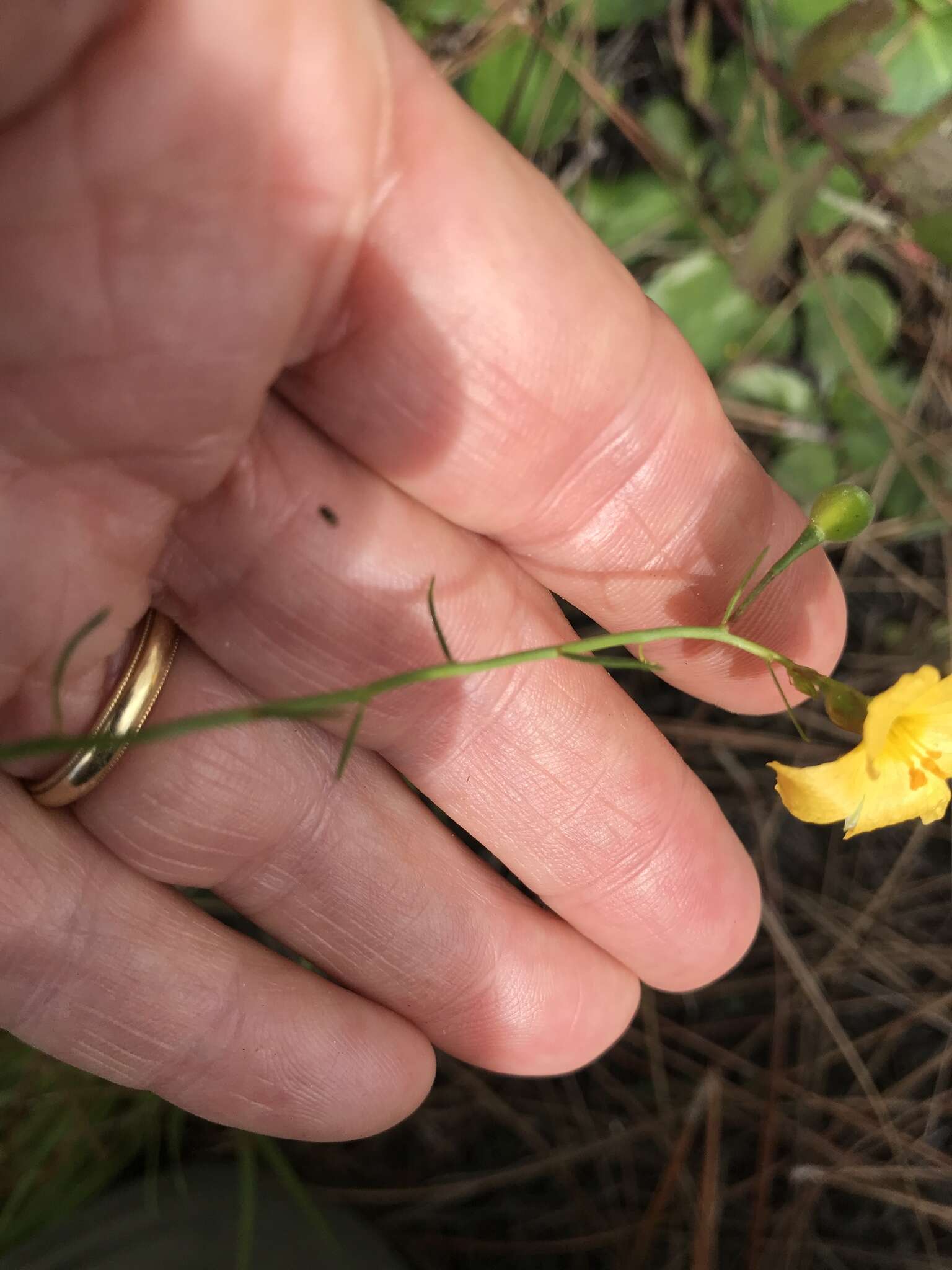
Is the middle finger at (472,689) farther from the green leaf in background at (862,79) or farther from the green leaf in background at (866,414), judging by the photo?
the green leaf in background at (862,79)

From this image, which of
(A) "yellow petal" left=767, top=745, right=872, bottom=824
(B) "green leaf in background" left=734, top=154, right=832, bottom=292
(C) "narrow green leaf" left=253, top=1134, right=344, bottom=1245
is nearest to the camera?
(A) "yellow petal" left=767, top=745, right=872, bottom=824

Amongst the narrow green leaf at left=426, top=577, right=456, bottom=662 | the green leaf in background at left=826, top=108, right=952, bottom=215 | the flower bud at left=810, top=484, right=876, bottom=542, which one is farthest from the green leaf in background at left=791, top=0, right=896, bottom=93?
the narrow green leaf at left=426, top=577, right=456, bottom=662

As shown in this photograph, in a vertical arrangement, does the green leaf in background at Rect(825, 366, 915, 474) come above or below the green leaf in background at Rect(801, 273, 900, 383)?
below

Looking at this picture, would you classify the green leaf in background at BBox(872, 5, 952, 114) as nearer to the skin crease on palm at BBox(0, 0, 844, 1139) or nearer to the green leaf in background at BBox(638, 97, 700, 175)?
the green leaf in background at BBox(638, 97, 700, 175)

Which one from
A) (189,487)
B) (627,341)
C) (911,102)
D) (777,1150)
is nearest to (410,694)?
(189,487)

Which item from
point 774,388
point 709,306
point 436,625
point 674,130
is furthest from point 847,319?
point 436,625

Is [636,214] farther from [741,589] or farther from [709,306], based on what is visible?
[741,589]

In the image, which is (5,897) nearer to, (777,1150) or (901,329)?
(777,1150)
